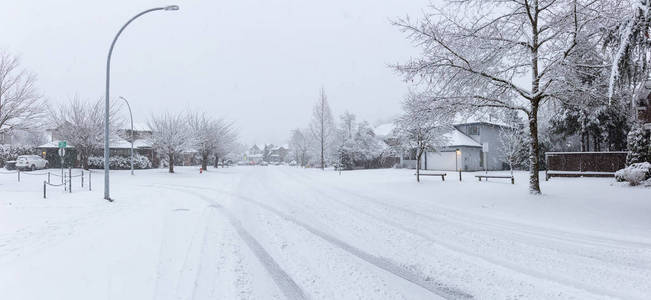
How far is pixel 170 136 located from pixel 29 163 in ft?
47.6

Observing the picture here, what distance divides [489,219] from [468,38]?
6.12 m

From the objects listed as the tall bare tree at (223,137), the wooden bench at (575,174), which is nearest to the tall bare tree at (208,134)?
the tall bare tree at (223,137)

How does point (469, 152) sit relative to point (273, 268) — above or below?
above

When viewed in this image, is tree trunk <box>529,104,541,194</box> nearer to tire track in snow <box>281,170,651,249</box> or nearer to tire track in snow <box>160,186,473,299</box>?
tire track in snow <box>281,170,651,249</box>

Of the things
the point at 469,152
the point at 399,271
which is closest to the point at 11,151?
the point at 399,271

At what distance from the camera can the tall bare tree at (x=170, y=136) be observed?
33.8 meters

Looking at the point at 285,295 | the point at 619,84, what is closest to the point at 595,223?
the point at 619,84

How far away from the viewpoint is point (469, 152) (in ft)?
124

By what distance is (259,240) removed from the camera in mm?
7074

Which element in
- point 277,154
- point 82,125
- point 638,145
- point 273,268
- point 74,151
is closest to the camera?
point 273,268

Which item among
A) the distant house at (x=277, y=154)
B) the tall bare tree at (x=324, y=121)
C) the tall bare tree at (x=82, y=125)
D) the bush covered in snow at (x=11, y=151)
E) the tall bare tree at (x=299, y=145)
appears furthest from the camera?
the distant house at (x=277, y=154)

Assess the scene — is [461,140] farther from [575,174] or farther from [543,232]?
[543,232]

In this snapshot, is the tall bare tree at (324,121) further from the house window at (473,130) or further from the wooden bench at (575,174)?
the wooden bench at (575,174)

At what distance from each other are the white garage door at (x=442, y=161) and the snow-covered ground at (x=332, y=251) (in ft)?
85.8
